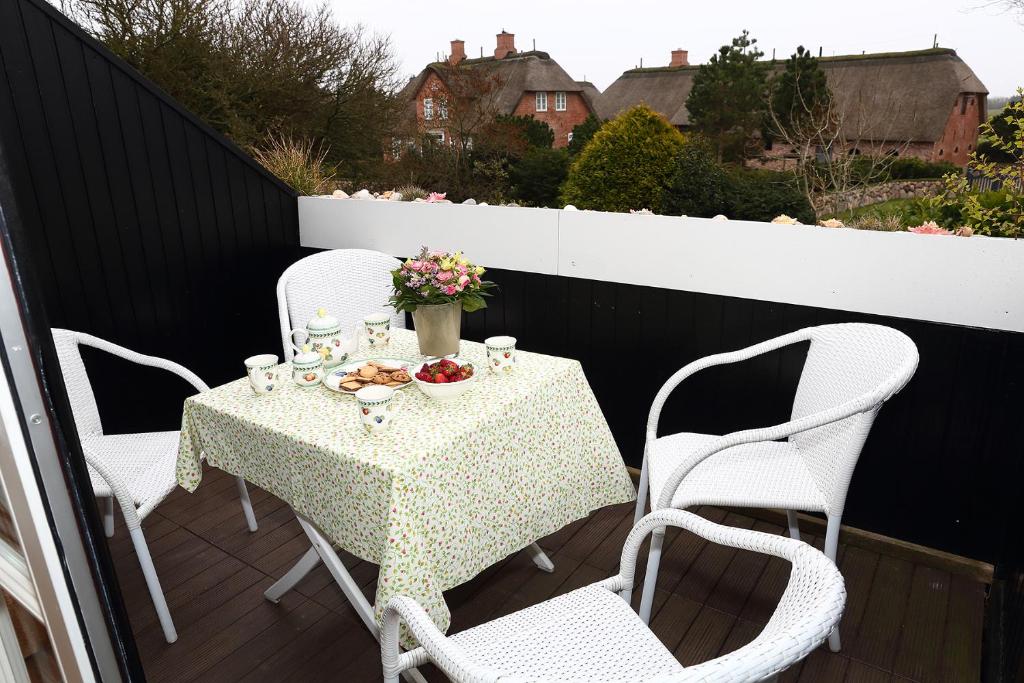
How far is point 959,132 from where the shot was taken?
1270cm

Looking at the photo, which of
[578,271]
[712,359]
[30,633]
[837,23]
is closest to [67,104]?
[578,271]

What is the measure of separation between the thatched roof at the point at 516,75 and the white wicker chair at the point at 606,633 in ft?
42.4

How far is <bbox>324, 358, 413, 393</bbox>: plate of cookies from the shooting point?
1.80 metres

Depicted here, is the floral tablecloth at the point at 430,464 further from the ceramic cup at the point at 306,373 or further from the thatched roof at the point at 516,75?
the thatched roof at the point at 516,75

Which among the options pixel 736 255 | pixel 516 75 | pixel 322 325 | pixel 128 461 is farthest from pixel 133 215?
pixel 516 75

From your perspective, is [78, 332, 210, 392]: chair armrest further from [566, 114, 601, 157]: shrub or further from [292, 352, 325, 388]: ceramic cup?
[566, 114, 601, 157]: shrub

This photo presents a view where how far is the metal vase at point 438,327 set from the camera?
6.42 feet

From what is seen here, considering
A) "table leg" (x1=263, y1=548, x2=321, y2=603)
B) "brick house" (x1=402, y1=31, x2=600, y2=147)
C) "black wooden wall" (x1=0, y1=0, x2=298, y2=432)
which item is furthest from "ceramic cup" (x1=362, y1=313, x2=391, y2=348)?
"brick house" (x1=402, y1=31, x2=600, y2=147)

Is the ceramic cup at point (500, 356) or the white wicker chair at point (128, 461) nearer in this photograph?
the white wicker chair at point (128, 461)

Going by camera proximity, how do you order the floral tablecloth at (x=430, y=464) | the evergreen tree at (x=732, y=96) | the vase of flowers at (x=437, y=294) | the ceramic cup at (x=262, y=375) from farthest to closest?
1. the evergreen tree at (x=732, y=96)
2. the vase of flowers at (x=437, y=294)
3. the ceramic cup at (x=262, y=375)
4. the floral tablecloth at (x=430, y=464)

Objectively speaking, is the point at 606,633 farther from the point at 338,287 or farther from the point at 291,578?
the point at 338,287

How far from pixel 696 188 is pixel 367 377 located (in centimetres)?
290

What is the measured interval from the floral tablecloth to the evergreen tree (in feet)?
65.0

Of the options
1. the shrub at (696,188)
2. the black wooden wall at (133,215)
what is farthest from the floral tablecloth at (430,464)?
the shrub at (696,188)
